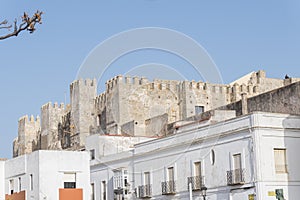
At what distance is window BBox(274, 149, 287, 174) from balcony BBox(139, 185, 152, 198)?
351 inches

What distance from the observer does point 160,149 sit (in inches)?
1404

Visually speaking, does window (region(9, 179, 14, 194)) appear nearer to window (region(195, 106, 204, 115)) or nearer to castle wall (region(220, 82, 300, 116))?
castle wall (region(220, 82, 300, 116))

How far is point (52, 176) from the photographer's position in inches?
1570

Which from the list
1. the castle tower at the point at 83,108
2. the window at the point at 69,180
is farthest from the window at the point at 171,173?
the castle tower at the point at 83,108

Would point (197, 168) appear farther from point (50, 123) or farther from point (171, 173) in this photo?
point (50, 123)

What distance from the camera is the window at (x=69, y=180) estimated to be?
40.9m

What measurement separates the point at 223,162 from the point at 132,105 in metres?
23.1

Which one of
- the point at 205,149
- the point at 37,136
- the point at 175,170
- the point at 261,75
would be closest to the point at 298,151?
the point at 205,149

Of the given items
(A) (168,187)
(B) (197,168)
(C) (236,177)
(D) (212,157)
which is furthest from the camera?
(A) (168,187)

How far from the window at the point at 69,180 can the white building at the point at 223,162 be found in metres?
3.99

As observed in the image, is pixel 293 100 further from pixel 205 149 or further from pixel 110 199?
pixel 110 199

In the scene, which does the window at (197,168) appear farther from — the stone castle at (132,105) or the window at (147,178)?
the stone castle at (132,105)

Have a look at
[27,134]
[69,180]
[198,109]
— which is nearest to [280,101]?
[69,180]

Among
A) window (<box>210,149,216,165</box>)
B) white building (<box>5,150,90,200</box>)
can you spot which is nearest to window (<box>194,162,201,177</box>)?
window (<box>210,149,216,165</box>)
